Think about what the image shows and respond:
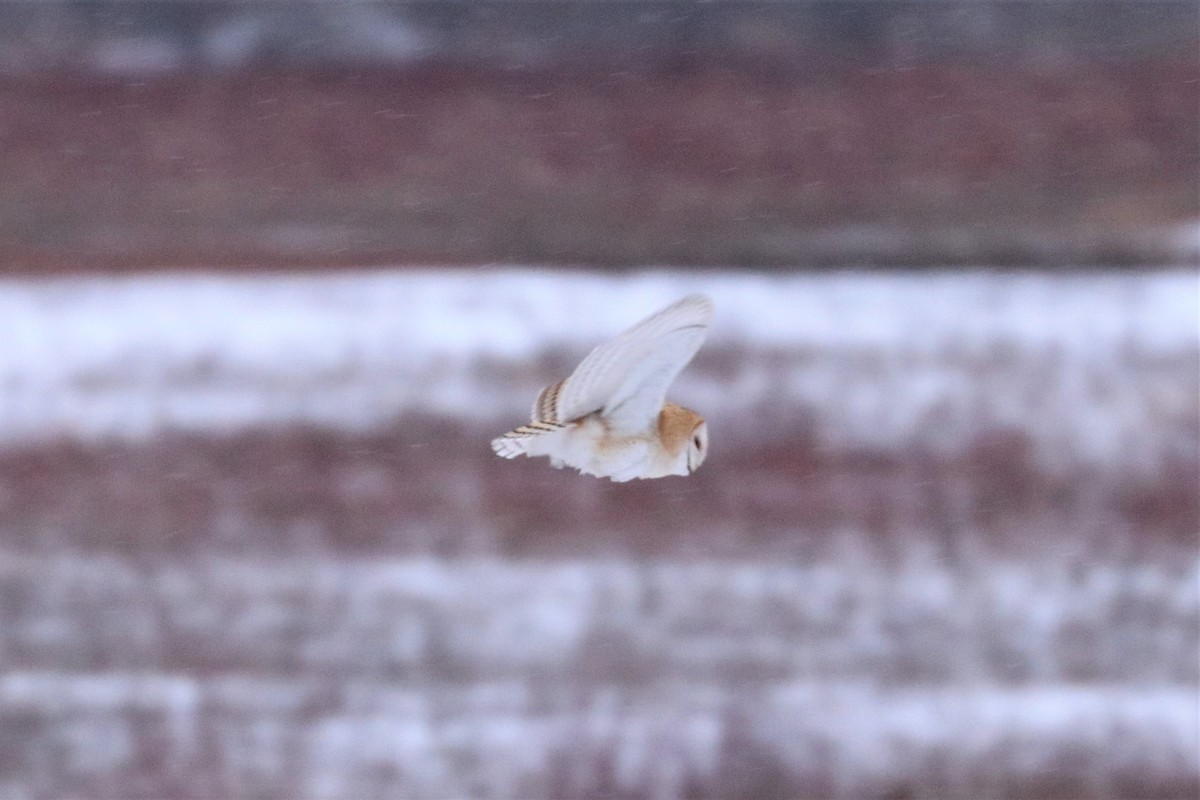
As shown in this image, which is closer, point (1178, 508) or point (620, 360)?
point (620, 360)

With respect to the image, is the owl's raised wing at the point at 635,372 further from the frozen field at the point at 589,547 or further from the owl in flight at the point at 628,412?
the frozen field at the point at 589,547

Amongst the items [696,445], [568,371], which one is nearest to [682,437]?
[696,445]

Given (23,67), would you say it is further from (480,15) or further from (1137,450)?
(1137,450)

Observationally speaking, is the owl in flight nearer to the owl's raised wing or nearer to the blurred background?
the owl's raised wing

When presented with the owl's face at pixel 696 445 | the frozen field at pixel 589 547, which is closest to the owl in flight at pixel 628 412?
the owl's face at pixel 696 445

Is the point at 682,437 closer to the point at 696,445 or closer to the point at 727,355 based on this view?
the point at 696,445

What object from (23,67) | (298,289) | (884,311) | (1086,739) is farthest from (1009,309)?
(23,67)

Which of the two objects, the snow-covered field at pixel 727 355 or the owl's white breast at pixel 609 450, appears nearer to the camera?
the owl's white breast at pixel 609 450
